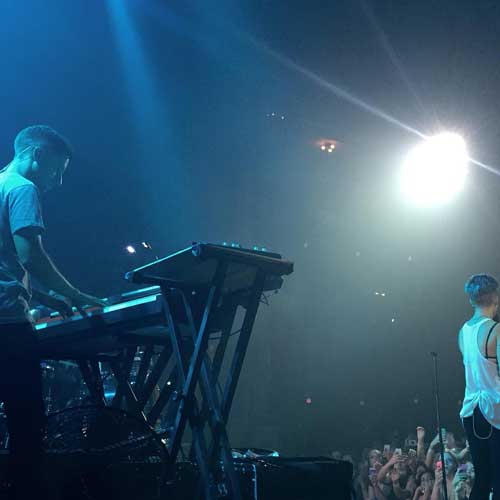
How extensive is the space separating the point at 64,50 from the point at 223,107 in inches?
90.0

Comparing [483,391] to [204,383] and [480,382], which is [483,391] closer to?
[480,382]

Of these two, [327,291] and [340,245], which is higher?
[340,245]

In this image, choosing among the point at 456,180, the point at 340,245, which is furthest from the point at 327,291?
the point at 456,180

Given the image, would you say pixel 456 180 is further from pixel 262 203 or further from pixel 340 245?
pixel 262 203

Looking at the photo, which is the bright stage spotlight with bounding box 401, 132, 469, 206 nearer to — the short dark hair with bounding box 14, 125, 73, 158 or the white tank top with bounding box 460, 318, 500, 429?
the white tank top with bounding box 460, 318, 500, 429

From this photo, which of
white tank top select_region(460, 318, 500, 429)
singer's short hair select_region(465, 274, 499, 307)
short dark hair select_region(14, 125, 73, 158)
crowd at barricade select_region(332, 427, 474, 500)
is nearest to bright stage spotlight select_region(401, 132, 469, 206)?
crowd at barricade select_region(332, 427, 474, 500)

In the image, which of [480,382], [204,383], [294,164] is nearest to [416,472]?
[480,382]

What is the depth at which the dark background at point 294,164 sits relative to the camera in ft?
17.8

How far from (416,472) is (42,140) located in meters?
5.44

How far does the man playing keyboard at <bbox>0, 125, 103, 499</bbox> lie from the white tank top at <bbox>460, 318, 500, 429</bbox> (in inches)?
82.7

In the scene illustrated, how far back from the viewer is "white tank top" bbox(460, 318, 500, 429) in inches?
102

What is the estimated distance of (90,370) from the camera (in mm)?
2826

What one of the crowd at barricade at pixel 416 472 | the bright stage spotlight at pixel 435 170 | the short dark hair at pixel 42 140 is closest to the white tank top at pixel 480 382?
the short dark hair at pixel 42 140

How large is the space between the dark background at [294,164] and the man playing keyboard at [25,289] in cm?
361
